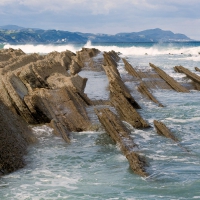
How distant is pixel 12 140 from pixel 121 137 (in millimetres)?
3222

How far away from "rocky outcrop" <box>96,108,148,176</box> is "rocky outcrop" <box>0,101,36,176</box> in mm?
2356

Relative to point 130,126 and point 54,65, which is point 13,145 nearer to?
point 130,126

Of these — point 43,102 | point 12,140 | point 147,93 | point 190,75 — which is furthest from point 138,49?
point 12,140

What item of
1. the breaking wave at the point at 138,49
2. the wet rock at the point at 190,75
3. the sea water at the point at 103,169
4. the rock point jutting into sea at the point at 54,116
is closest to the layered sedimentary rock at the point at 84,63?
the wet rock at the point at 190,75

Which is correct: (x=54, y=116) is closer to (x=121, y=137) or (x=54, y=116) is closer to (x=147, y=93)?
(x=121, y=137)

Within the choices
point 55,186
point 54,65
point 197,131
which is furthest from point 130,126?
point 54,65

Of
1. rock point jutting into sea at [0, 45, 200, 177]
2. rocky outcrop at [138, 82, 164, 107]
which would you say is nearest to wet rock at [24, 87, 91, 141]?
rock point jutting into sea at [0, 45, 200, 177]

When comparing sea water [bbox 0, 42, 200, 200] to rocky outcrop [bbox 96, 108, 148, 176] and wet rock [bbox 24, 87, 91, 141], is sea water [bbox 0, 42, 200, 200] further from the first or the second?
wet rock [bbox 24, 87, 91, 141]

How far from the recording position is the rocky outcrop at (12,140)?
967 cm

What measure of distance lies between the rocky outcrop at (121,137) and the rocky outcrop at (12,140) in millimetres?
2356

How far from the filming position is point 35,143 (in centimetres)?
1209

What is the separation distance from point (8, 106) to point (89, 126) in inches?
113

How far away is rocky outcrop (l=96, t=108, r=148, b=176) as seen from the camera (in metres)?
9.72

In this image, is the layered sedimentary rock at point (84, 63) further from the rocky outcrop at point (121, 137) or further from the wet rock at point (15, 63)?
the rocky outcrop at point (121, 137)
